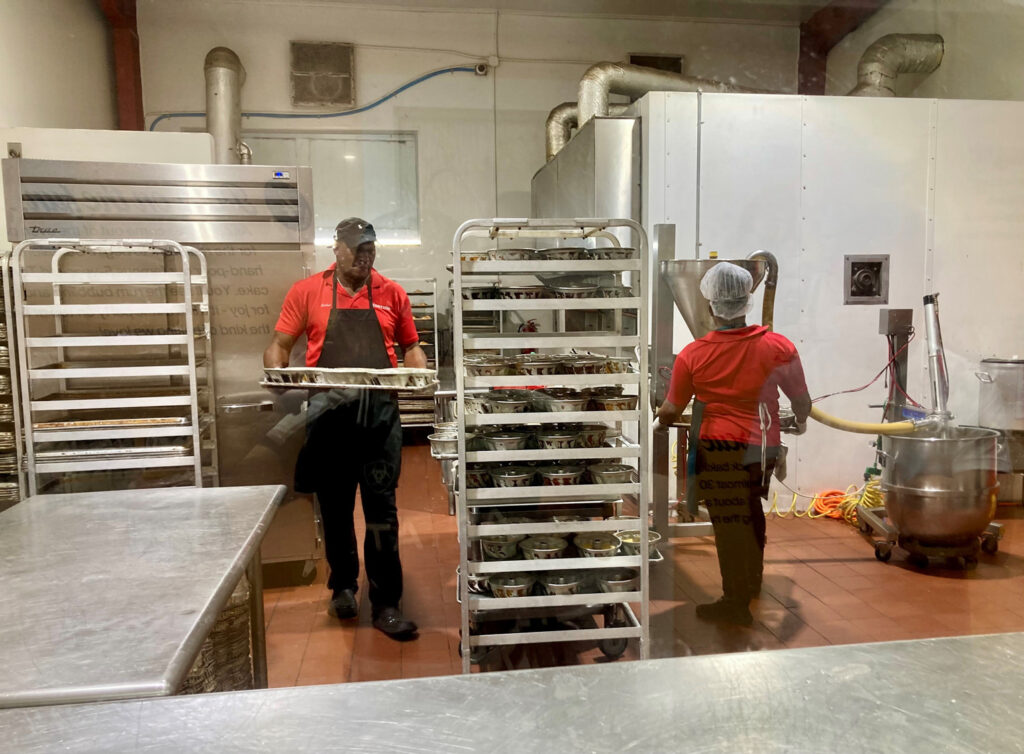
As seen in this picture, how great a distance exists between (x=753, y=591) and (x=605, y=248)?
3.71 feet

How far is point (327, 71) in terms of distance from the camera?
1.56 meters

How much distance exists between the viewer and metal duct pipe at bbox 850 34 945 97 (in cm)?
172

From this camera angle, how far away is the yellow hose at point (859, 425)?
1.98 m

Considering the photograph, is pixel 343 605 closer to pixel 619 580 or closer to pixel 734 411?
pixel 619 580

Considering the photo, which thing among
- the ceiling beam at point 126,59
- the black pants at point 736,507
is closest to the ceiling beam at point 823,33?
the black pants at point 736,507

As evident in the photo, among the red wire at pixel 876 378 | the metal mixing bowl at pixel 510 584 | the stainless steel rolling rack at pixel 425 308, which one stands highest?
the stainless steel rolling rack at pixel 425 308

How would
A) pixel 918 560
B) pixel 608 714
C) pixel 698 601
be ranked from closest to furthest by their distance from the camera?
1. pixel 608 714
2. pixel 698 601
3. pixel 918 560

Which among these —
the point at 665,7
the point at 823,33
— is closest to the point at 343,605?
the point at 665,7

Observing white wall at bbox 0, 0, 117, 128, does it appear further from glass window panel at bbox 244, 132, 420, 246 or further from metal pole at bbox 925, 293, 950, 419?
metal pole at bbox 925, 293, 950, 419

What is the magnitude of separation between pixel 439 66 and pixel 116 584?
4.18 ft

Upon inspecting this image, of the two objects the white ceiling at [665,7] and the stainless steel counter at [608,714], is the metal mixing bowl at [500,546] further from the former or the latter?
the white ceiling at [665,7]

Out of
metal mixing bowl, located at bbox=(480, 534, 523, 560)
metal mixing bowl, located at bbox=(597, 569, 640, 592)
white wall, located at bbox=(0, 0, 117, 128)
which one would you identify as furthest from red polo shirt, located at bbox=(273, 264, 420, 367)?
metal mixing bowl, located at bbox=(597, 569, 640, 592)

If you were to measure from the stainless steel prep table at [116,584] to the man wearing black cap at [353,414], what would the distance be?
522 mm

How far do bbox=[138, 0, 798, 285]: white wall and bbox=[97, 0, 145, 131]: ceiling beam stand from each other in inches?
0.9
